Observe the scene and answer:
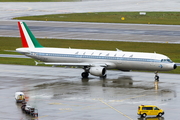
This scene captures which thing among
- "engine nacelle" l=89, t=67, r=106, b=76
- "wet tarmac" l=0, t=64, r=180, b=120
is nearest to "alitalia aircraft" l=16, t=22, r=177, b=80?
"engine nacelle" l=89, t=67, r=106, b=76

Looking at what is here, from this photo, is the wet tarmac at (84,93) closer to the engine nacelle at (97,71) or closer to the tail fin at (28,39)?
the engine nacelle at (97,71)

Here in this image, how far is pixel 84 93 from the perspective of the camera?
57406mm

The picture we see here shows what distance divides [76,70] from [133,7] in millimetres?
122109

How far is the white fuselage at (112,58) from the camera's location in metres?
66.9

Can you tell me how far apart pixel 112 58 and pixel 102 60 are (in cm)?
165

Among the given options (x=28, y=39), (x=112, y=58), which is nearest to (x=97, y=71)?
(x=112, y=58)

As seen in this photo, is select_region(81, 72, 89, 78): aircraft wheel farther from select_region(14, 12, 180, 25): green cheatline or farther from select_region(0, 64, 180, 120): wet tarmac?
select_region(14, 12, 180, 25): green cheatline

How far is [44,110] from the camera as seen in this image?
157 feet

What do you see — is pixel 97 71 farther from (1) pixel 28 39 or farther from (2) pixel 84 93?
(1) pixel 28 39

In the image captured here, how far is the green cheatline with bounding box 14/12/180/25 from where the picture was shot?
494ft

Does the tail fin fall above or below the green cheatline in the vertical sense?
below

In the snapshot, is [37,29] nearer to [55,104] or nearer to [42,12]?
[42,12]

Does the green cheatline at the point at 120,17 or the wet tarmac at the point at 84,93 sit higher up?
the green cheatline at the point at 120,17

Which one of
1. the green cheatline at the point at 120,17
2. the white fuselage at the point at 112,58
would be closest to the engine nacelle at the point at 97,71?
the white fuselage at the point at 112,58
